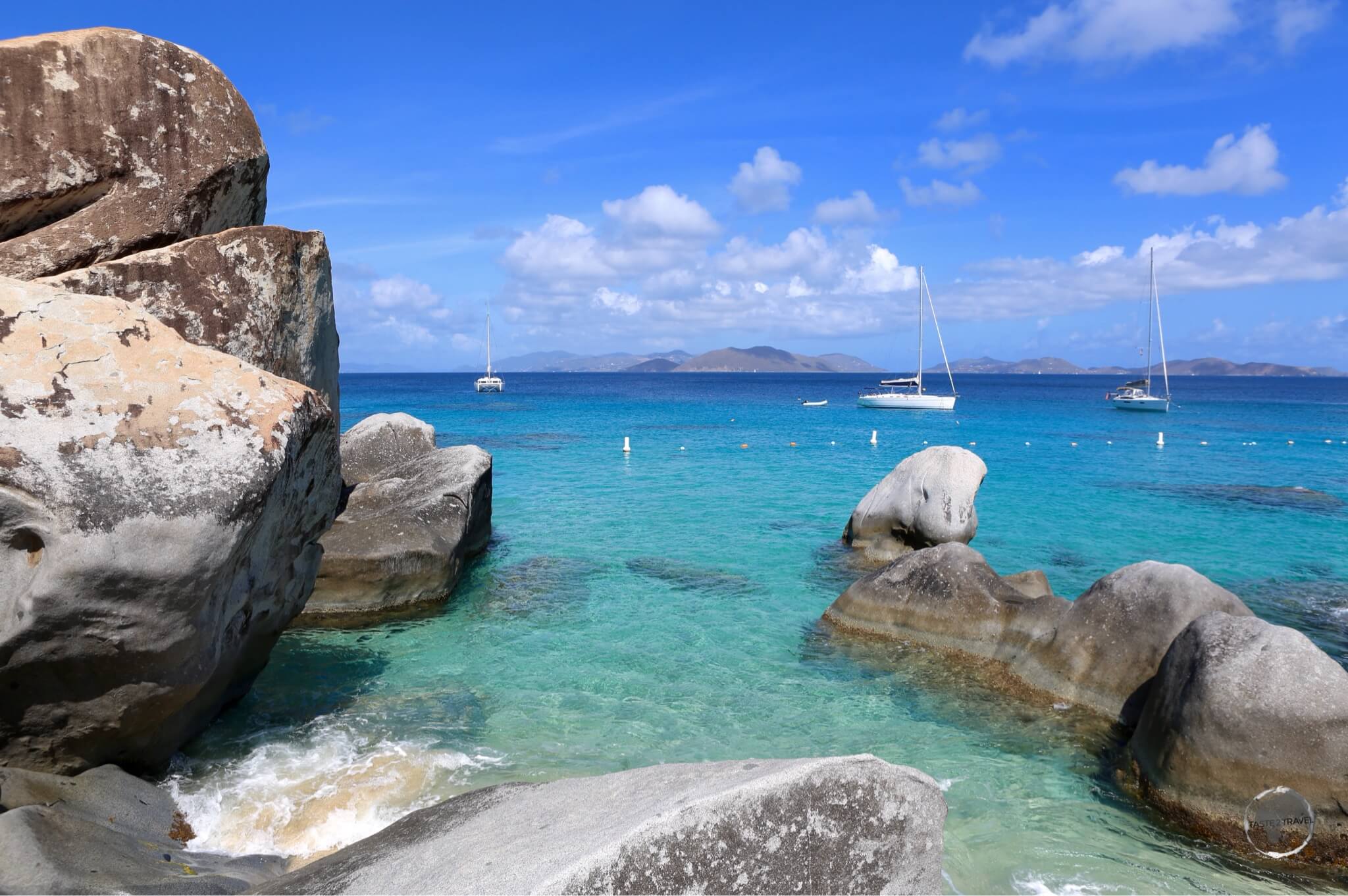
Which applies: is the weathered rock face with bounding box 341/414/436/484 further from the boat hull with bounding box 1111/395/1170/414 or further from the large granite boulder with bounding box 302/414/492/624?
the boat hull with bounding box 1111/395/1170/414

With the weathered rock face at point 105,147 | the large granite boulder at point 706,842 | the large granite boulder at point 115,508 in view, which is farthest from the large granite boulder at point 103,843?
the weathered rock face at point 105,147

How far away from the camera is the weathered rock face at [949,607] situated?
11.2 metres

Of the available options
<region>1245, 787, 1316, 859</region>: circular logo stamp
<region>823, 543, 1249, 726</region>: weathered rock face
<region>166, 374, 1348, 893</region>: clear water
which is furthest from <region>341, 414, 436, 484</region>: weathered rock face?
<region>1245, 787, 1316, 859</region>: circular logo stamp

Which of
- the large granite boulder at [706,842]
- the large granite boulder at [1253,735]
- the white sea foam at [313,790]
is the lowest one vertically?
the white sea foam at [313,790]

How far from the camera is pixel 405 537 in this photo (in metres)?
13.7

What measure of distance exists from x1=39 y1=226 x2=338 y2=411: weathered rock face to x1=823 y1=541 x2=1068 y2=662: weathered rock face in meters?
8.08

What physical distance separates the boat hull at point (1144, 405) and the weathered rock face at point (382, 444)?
61.9m

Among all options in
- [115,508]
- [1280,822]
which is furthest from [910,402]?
[115,508]

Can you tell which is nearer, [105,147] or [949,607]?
[105,147]

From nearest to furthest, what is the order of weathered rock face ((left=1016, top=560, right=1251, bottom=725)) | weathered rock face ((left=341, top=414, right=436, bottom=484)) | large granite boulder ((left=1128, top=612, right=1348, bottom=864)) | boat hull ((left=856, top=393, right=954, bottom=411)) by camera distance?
large granite boulder ((left=1128, top=612, right=1348, bottom=864)) → weathered rock face ((left=1016, top=560, right=1251, bottom=725)) → weathered rock face ((left=341, top=414, right=436, bottom=484)) → boat hull ((left=856, top=393, right=954, bottom=411))

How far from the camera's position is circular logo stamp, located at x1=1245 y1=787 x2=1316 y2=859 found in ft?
23.9

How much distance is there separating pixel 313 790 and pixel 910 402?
218 feet

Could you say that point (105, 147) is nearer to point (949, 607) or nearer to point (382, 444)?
point (949, 607)

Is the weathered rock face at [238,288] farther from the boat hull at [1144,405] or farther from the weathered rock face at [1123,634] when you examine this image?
the boat hull at [1144,405]
